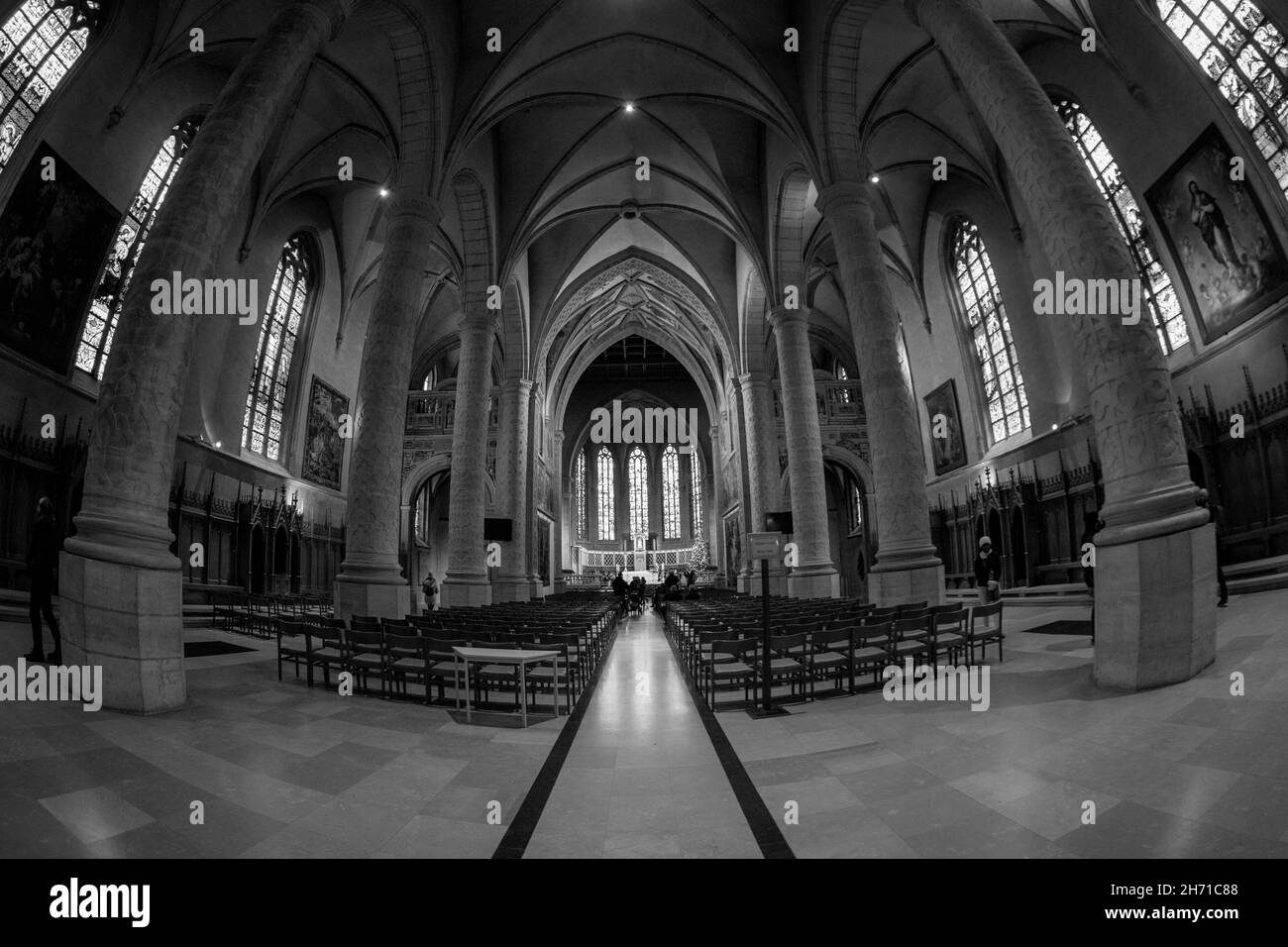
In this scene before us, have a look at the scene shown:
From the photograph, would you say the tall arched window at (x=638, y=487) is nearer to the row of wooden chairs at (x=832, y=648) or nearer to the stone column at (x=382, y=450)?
the stone column at (x=382, y=450)

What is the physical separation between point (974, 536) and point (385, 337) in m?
19.3

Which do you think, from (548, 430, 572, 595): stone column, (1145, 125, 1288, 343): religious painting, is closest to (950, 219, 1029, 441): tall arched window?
(1145, 125, 1288, 343): religious painting

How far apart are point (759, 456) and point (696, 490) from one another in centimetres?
2368

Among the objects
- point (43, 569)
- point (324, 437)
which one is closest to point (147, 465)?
point (43, 569)

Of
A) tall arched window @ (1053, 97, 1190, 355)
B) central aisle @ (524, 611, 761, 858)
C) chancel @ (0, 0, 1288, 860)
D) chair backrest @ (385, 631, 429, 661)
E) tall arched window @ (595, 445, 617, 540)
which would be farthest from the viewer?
tall arched window @ (595, 445, 617, 540)

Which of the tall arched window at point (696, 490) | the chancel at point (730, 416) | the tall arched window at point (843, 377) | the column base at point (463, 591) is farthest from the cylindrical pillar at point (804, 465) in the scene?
the tall arched window at point (696, 490)

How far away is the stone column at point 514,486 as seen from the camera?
19906 mm

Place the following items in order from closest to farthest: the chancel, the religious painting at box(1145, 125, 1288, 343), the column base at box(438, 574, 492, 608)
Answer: the chancel, the religious painting at box(1145, 125, 1288, 343), the column base at box(438, 574, 492, 608)

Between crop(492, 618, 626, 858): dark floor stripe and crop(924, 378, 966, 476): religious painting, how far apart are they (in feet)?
66.3

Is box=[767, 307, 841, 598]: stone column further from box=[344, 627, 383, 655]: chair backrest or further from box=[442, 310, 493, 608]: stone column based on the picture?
box=[344, 627, 383, 655]: chair backrest

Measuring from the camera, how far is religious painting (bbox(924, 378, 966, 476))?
838 inches

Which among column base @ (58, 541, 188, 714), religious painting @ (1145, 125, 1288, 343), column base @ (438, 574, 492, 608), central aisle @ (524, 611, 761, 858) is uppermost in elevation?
religious painting @ (1145, 125, 1288, 343)
